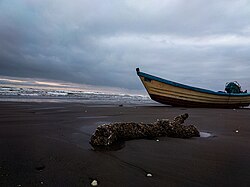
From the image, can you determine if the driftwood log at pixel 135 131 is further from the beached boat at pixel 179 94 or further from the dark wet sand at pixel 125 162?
the beached boat at pixel 179 94

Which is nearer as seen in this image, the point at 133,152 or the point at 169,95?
the point at 133,152

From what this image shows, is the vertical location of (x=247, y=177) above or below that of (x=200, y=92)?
below

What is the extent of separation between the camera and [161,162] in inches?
114

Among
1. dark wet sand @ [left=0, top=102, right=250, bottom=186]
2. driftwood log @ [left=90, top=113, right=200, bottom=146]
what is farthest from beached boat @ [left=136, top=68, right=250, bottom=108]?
dark wet sand @ [left=0, top=102, right=250, bottom=186]

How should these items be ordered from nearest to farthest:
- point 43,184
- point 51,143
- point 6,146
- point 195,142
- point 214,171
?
point 43,184 → point 214,171 → point 6,146 → point 51,143 → point 195,142

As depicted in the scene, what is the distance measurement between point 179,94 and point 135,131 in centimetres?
1106

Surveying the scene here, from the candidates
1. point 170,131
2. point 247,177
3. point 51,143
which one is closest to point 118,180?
point 247,177

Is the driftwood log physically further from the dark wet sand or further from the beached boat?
the beached boat

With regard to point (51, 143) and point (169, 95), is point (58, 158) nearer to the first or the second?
point (51, 143)

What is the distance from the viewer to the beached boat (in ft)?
47.6

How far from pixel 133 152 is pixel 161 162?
0.54 metres

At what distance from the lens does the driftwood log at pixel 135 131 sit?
3670mm

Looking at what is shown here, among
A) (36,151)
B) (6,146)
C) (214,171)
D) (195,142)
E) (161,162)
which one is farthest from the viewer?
(195,142)

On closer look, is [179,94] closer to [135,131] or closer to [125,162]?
[135,131]
